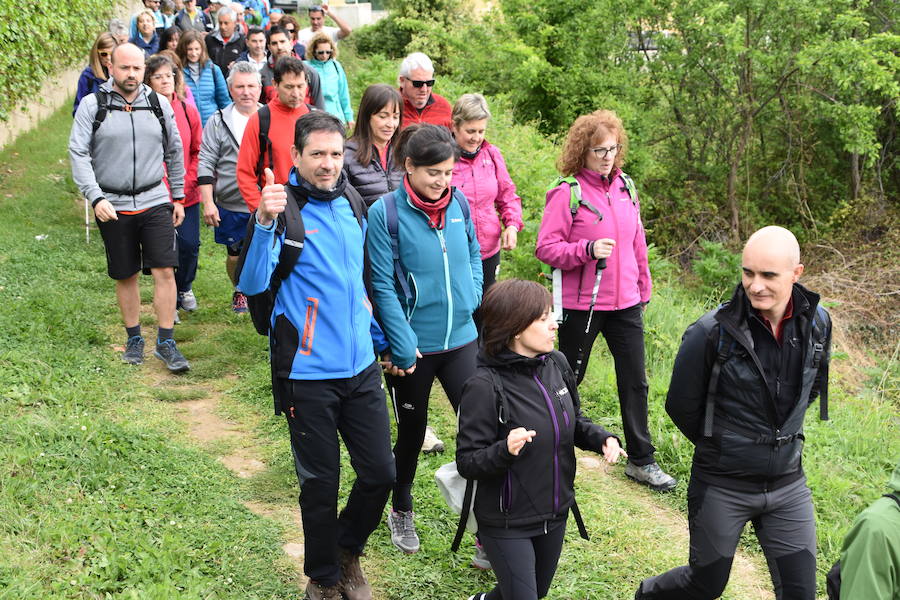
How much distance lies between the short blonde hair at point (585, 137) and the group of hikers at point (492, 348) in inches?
0.6

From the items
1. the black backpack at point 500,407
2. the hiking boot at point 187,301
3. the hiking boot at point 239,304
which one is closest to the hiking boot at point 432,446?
the black backpack at point 500,407

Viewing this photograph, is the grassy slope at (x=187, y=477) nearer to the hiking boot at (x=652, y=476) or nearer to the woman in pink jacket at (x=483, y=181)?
the hiking boot at (x=652, y=476)

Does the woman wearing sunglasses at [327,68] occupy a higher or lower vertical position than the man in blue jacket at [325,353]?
higher

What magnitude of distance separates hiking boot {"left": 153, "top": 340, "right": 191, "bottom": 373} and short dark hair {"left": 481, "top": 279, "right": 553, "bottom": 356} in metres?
3.78

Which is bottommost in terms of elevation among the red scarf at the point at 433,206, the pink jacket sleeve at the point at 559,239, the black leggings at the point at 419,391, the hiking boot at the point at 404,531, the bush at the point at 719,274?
the bush at the point at 719,274

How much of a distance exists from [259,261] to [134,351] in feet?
11.9

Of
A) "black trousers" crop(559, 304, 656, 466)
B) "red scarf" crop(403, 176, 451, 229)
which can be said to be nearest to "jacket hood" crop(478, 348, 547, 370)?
"red scarf" crop(403, 176, 451, 229)

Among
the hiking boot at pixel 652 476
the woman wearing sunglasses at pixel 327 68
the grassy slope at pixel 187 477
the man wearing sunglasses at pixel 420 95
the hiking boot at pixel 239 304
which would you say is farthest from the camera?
the woman wearing sunglasses at pixel 327 68

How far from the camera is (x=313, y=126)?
3857mm

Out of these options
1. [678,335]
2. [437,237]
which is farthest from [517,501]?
[678,335]

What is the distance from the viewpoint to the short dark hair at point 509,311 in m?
3.53

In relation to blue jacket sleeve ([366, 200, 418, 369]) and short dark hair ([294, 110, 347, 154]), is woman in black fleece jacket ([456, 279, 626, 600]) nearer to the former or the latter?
blue jacket sleeve ([366, 200, 418, 369])

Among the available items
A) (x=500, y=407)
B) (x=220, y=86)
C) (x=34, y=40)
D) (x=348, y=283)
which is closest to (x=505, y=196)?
(x=348, y=283)

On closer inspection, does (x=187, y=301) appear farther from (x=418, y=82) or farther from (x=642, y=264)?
(x=642, y=264)
